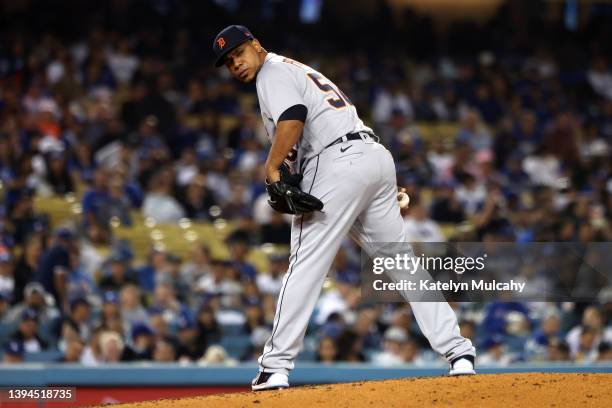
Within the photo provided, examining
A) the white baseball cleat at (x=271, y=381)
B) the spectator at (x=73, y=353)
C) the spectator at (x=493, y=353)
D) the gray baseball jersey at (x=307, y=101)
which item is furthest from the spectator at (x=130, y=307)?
the gray baseball jersey at (x=307, y=101)

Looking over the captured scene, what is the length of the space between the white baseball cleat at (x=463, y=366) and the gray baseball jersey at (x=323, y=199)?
3 centimetres

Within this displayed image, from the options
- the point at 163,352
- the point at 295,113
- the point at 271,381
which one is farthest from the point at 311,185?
the point at 163,352

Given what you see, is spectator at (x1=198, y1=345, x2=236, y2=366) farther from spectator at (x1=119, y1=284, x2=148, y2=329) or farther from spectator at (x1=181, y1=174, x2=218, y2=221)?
spectator at (x1=181, y1=174, x2=218, y2=221)

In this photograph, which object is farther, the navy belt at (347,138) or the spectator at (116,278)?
the spectator at (116,278)

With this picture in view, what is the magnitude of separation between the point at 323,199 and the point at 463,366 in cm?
99

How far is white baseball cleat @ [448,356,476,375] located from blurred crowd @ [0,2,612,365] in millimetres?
3175

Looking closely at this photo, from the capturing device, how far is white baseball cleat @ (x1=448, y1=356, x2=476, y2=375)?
15.1 feet

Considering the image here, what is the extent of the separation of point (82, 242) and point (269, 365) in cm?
547

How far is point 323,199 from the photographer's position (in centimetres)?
448

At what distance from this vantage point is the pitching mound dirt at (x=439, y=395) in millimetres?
4125

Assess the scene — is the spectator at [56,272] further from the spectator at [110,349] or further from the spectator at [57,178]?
the spectator at [57,178]

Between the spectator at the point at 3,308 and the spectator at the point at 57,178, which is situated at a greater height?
the spectator at the point at 57,178

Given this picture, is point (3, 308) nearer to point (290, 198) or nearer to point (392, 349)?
point (392, 349)

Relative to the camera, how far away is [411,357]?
793cm
